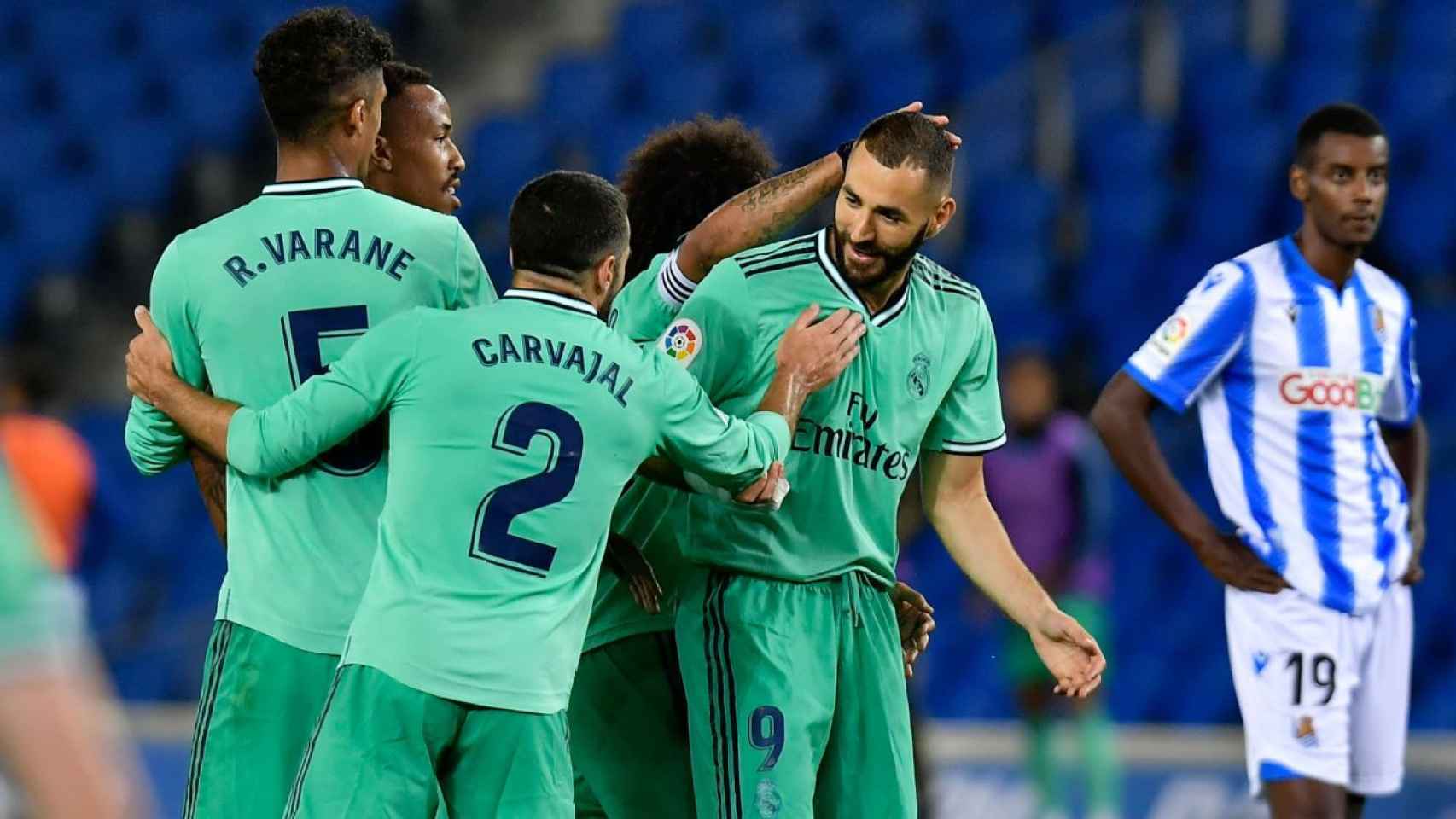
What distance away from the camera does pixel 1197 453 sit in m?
10.9

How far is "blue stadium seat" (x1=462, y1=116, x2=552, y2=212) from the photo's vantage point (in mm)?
14320

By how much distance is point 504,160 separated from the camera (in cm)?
1456

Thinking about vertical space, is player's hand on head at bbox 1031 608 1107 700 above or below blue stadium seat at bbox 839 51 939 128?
below

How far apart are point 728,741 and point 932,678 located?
699cm

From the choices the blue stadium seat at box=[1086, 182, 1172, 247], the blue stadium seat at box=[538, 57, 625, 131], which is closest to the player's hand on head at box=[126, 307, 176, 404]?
the blue stadium seat at box=[1086, 182, 1172, 247]

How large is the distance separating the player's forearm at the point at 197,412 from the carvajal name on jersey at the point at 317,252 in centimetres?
25

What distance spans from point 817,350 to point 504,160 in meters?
9.90

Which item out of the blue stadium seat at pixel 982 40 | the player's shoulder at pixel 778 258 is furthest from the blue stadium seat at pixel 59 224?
the player's shoulder at pixel 778 258

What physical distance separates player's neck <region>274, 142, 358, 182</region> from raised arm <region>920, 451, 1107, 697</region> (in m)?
1.61

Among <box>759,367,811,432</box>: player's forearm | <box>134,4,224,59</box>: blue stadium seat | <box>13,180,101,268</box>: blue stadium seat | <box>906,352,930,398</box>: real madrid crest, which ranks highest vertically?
<box>134,4,224,59</box>: blue stadium seat

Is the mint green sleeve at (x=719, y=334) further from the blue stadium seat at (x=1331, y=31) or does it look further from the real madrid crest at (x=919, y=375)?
the blue stadium seat at (x=1331, y=31)

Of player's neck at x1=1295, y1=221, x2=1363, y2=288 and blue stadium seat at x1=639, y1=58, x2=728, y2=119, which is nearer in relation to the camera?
player's neck at x1=1295, y1=221, x2=1363, y2=288

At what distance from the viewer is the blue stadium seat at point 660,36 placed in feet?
48.6

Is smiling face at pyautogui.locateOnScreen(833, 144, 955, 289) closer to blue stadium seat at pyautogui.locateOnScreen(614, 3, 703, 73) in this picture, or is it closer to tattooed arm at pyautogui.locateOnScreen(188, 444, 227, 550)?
tattooed arm at pyautogui.locateOnScreen(188, 444, 227, 550)
